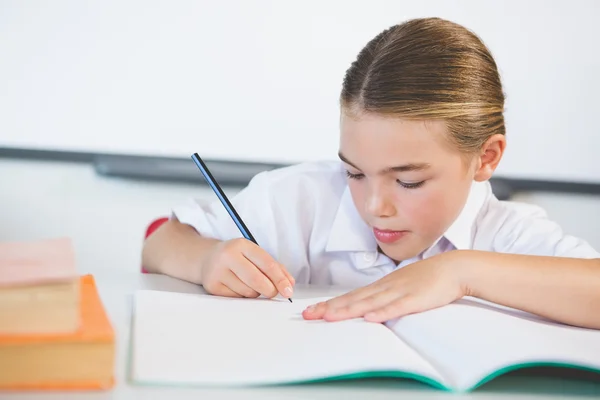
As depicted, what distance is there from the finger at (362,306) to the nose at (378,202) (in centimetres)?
19

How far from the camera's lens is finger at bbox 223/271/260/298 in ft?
2.63

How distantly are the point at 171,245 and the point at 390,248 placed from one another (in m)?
0.29

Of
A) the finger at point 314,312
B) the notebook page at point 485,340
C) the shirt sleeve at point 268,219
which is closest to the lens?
the notebook page at point 485,340

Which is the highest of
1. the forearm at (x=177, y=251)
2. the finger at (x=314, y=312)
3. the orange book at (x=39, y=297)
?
the orange book at (x=39, y=297)

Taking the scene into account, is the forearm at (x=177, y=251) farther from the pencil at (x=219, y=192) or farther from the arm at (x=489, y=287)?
the arm at (x=489, y=287)

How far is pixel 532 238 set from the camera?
1.08 meters

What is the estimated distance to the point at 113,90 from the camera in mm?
1547

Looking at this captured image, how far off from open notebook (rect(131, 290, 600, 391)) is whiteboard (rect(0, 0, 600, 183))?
2.91ft

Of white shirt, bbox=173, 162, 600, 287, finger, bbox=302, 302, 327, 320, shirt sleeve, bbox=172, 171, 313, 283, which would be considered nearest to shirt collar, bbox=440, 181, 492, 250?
white shirt, bbox=173, 162, 600, 287

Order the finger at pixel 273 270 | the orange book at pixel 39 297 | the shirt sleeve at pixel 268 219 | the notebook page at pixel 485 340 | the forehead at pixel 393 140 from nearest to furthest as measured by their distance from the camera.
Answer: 1. the orange book at pixel 39 297
2. the notebook page at pixel 485 340
3. the finger at pixel 273 270
4. the forehead at pixel 393 140
5. the shirt sleeve at pixel 268 219

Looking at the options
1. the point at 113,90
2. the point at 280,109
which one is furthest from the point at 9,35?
the point at 280,109

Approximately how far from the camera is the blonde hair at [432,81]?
0.91m

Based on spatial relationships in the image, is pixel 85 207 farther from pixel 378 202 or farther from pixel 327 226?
pixel 378 202

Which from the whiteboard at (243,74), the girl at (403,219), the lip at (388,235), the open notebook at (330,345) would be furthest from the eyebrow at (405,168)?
the whiteboard at (243,74)
